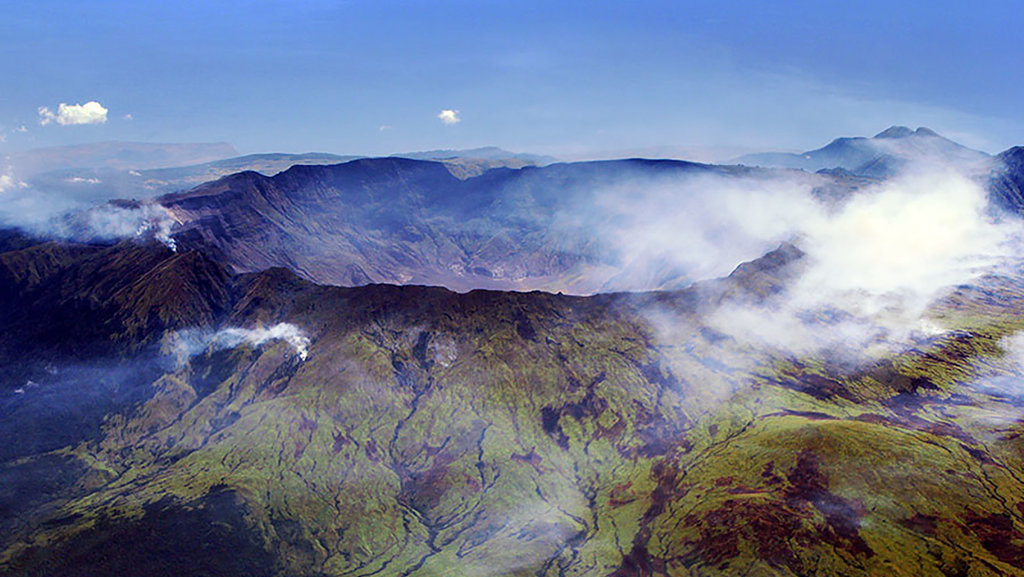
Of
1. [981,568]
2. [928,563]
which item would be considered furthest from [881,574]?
[981,568]

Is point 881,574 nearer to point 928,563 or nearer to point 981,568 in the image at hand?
point 928,563
